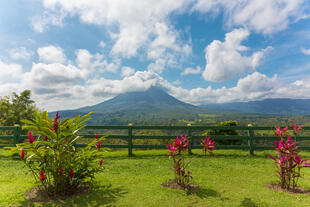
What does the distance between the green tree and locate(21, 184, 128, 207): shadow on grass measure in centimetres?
2654

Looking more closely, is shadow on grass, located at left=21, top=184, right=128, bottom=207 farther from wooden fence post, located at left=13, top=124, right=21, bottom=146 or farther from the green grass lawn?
wooden fence post, located at left=13, top=124, right=21, bottom=146

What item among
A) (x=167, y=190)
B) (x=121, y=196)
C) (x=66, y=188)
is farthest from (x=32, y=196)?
(x=167, y=190)

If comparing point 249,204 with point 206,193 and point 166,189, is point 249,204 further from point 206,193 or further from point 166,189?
point 166,189

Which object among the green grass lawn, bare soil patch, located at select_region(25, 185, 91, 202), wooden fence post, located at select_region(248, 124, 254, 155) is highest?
wooden fence post, located at select_region(248, 124, 254, 155)

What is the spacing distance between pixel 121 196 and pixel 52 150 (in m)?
1.72

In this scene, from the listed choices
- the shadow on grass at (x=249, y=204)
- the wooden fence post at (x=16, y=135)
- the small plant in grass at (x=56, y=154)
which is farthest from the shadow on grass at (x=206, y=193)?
the wooden fence post at (x=16, y=135)

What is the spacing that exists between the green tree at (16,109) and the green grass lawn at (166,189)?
76.9 ft

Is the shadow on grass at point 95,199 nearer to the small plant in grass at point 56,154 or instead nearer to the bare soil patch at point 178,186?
the small plant in grass at point 56,154

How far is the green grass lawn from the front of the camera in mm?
3242

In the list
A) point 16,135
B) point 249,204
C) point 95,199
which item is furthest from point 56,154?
point 16,135

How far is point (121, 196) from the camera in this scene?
3473 mm

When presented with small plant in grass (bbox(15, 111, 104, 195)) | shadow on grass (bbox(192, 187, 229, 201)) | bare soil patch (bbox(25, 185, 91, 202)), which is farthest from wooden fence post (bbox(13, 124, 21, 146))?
shadow on grass (bbox(192, 187, 229, 201))

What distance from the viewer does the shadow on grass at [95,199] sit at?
316cm

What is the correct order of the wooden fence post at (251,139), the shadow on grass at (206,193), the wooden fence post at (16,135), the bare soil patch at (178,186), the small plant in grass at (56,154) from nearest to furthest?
1. the small plant in grass at (56,154)
2. the shadow on grass at (206,193)
3. the bare soil patch at (178,186)
4. the wooden fence post at (251,139)
5. the wooden fence post at (16,135)
